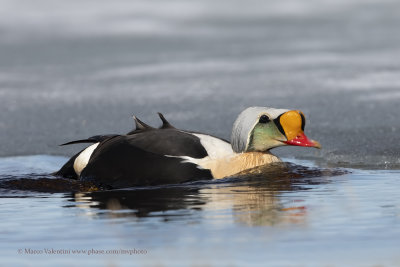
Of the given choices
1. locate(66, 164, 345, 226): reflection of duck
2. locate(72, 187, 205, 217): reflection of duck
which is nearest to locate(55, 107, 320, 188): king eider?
locate(66, 164, 345, 226): reflection of duck

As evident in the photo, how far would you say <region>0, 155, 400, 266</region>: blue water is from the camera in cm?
330

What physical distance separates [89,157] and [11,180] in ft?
1.91

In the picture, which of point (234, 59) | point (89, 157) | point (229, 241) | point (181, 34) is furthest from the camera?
point (181, 34)

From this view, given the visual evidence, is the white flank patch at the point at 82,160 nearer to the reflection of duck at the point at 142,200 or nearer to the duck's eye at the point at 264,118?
the reflection of duck at the point at 142,200

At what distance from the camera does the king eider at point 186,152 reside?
5.88m

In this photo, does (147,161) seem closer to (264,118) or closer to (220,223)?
(264,118)

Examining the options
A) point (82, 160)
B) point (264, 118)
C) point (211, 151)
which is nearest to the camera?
point (211, 151)

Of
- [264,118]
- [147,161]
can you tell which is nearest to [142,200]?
[147,161]

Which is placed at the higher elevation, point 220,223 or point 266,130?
point 266,130

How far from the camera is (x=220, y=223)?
4.02 m

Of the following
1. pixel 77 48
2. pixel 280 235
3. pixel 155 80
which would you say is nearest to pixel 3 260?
pixel 280 235

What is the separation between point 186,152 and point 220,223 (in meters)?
1.94

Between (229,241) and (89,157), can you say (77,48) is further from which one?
(229,241)

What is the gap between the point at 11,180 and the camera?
6363mm
